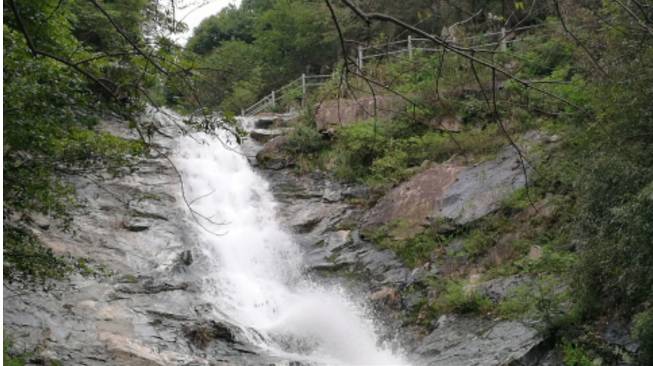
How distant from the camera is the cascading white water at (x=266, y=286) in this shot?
10625 millimetres

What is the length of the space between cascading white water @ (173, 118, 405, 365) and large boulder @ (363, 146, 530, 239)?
6.36 ft

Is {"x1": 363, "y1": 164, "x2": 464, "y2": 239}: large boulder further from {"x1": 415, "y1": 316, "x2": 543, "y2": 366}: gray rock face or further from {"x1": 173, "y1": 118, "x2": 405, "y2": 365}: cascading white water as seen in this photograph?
{"x1": 415, "y1": 316, "x2": 543, "y2": 366}: gray rock face

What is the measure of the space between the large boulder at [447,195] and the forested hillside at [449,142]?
0.06 m

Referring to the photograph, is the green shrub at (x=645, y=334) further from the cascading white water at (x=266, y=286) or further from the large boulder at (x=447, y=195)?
the large boulder at (x=447, y=195)

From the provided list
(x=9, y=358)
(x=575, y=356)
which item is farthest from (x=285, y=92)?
(x=575, y=356)

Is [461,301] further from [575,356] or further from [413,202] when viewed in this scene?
[413,202]

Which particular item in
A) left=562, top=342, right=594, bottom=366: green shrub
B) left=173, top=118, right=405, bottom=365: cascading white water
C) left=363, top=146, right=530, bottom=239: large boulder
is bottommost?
left=173, top=118, right=405, bottom=365: cascading white water

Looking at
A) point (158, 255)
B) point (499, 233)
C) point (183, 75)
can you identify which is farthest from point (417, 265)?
point (183, 75)

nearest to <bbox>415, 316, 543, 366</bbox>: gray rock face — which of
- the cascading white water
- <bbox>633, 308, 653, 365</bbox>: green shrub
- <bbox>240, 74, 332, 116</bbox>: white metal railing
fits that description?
the cascading white water

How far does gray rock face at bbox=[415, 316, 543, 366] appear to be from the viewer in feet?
27.3

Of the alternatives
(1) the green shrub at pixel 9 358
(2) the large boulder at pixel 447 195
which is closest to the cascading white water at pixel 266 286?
(2) the large boulder at pixel 447 195

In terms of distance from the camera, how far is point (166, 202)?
49.5 ft

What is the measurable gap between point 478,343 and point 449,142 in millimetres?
6916

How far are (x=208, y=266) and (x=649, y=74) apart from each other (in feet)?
27.9
